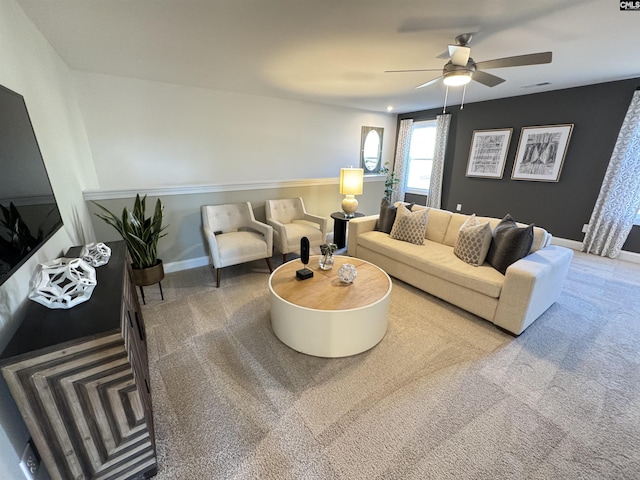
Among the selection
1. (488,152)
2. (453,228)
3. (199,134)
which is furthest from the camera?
(488,152)

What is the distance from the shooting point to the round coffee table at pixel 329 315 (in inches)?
72.6

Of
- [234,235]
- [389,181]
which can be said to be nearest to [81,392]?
[234,235]

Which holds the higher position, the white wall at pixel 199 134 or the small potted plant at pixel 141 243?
the white wall at pixel 199 134

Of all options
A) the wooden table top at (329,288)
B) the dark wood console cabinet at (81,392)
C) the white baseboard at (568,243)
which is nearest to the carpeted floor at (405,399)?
the dark wood console cabinet at (81,392)

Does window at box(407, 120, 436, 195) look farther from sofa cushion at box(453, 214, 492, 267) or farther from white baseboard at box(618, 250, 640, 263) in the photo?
sofa cushion at box(453, 214, 492, 267)

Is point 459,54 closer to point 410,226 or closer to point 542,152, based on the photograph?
point 410,226

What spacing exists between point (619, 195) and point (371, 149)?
13.7 feet

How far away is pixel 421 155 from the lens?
240 inches

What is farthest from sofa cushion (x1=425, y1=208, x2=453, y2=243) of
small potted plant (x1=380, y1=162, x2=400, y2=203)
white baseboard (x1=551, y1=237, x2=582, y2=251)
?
small potted plant (x1=380, y1=162, x2=400, y2=203)

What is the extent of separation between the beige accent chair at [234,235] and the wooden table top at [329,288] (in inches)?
28.4

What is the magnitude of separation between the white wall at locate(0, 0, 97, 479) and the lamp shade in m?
2.85

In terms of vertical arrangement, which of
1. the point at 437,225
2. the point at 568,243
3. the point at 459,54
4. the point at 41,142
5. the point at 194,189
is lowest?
the point at 568,243

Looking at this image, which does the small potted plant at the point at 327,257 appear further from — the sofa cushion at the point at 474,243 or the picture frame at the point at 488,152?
the picture frame at the point at 488,152

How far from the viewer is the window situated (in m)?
5.86
